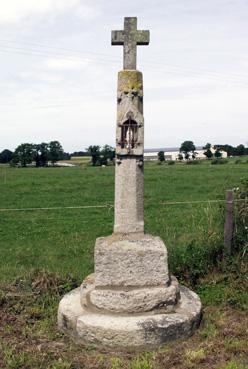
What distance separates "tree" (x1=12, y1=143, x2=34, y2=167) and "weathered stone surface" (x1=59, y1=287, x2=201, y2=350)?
6433cm

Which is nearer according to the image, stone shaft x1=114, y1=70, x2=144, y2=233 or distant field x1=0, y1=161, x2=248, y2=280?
stone shaft x1=114, y1=70, x2=144, y2=233

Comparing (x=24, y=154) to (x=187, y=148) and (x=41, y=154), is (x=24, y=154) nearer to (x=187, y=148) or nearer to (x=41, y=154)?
(x=41, y=154)

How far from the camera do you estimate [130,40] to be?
5.57 metres

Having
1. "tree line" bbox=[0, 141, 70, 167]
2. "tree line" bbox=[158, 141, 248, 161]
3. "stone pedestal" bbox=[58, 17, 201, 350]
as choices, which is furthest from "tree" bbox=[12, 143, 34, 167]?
"stone pedestal" bbox=[58, 17, 201, 350]

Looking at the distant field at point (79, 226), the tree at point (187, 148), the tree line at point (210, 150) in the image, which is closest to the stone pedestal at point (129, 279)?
the distant field at point (79, 226)

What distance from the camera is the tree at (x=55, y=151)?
7471 cm

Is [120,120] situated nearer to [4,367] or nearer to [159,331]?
[159,331]

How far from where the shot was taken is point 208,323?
18.3 ft

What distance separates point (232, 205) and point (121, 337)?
3110mm

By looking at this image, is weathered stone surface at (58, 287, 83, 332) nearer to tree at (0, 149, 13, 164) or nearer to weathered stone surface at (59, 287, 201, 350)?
weathered stone surface at (59, 287, 201, 350)

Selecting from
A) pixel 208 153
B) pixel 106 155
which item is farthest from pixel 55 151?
pixel 208 153

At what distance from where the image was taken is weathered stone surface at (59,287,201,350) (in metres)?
4.89

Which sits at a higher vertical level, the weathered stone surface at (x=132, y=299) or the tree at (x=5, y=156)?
the tree at (x=5, y=156)

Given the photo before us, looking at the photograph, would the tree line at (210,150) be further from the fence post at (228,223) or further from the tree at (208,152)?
the fence post at (228,223)
